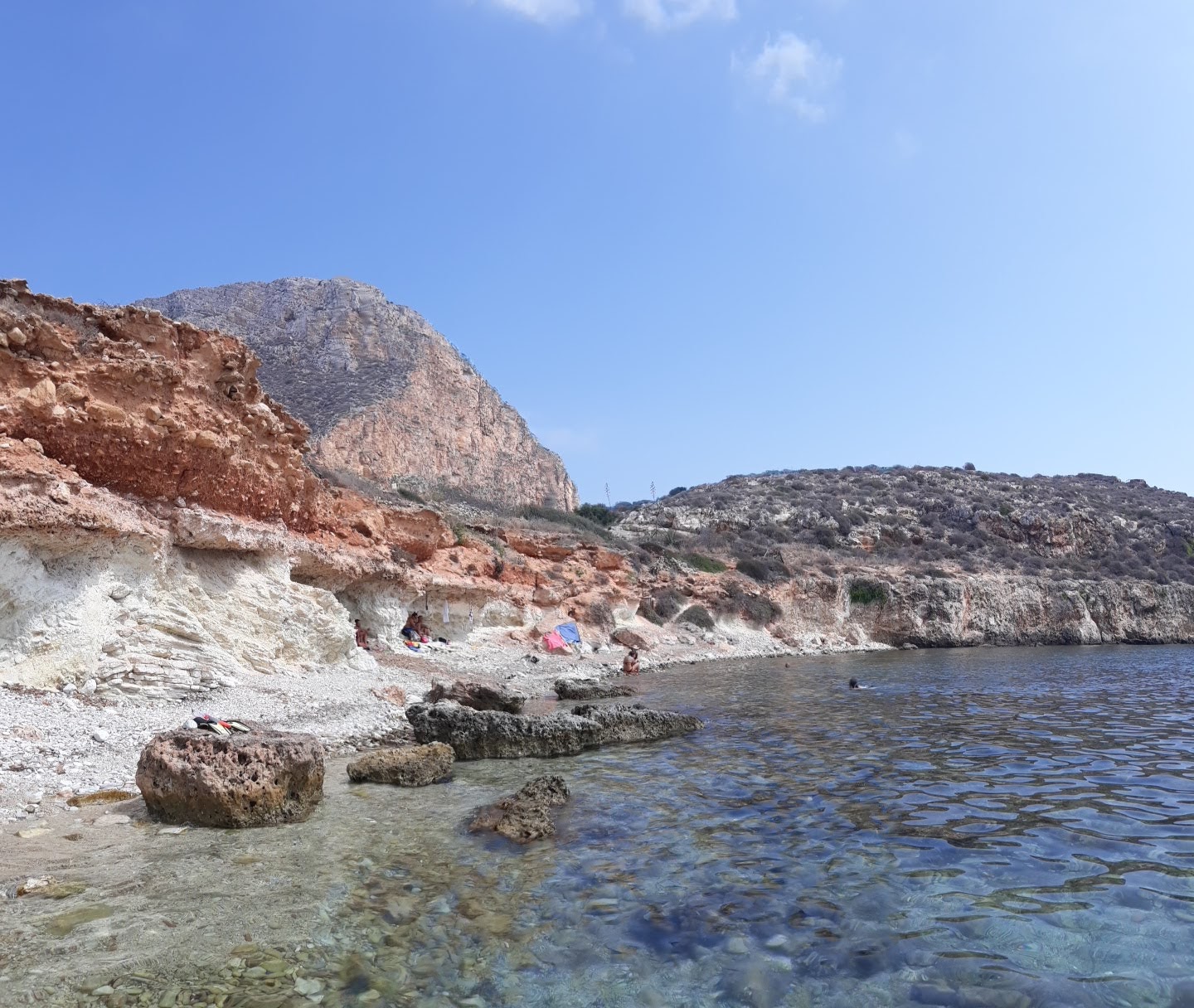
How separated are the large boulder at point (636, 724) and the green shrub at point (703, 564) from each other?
2691cm

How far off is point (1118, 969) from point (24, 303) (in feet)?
53.1

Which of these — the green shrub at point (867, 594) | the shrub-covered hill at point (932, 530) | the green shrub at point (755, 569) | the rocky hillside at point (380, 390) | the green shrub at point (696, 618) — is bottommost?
the green shrub at point (696, 618)

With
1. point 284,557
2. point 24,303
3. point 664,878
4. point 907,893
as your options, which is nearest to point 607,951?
point 664,878

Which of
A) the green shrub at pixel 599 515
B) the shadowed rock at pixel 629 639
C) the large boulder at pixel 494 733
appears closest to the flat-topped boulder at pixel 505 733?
the large boulder at pixel 494 733

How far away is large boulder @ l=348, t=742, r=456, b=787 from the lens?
8812 mm

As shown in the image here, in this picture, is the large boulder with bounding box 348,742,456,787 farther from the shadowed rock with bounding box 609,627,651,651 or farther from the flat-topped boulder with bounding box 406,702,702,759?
the shadowed rock with bounding box 609,627,651,651

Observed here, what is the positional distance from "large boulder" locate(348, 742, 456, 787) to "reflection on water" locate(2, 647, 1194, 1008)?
1.35ft

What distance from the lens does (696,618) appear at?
3238cm

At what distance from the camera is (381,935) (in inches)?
183

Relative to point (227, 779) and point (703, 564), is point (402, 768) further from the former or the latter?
point (703, 564)

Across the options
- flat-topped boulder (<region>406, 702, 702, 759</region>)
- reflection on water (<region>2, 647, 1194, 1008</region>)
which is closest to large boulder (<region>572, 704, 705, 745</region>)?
flat-topped boulder (<region>406, 702, 702, 759</region>)

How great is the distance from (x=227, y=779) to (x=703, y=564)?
113 feet

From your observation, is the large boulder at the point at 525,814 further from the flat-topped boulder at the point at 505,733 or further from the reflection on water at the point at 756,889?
the flat-topped boulder at the point at 505,733

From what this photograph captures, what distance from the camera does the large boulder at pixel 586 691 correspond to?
17438mm
